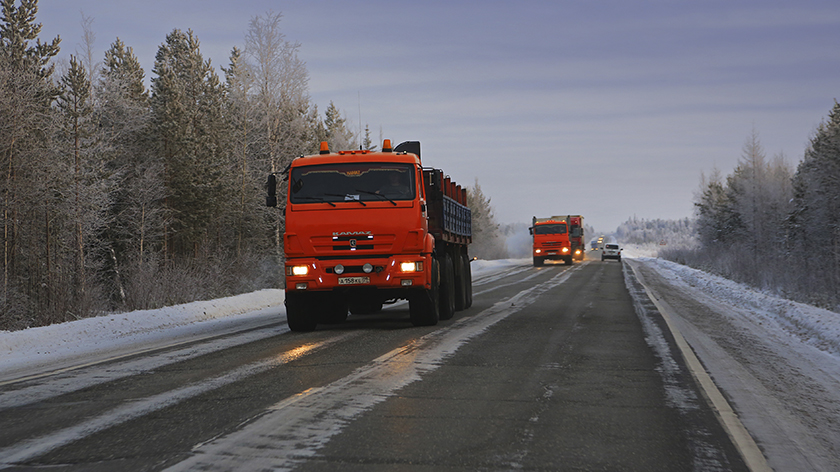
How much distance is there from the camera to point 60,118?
23.5 meters

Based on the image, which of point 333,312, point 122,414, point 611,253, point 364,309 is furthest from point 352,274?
point 611,253

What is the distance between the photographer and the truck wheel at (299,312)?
10969 mm

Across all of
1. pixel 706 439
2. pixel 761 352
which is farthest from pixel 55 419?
pixel 761 352

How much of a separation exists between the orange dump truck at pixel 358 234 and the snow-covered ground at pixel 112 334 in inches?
85.1

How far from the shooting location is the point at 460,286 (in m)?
15.0

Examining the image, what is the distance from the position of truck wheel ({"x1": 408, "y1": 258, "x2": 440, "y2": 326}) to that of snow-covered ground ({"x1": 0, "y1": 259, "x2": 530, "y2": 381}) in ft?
10.9

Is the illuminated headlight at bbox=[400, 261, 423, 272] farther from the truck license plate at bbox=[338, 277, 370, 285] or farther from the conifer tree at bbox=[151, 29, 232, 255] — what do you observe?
the conifer tree at bbox=[151, 29, 232, 255]

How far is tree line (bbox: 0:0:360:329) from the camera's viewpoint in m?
20.6

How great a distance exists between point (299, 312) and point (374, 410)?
6.18m

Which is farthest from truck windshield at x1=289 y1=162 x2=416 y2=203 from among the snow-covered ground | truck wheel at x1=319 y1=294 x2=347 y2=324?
the snow-covered ground

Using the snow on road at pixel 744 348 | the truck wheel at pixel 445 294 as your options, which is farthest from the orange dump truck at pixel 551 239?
the truck wheel at pixel 445 294

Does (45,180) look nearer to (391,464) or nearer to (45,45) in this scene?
(45,45)

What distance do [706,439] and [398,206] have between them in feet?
Result: 23.0

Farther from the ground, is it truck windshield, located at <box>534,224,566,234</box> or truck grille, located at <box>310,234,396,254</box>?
truck windshield, located at <box>534,224,566,234</box>
